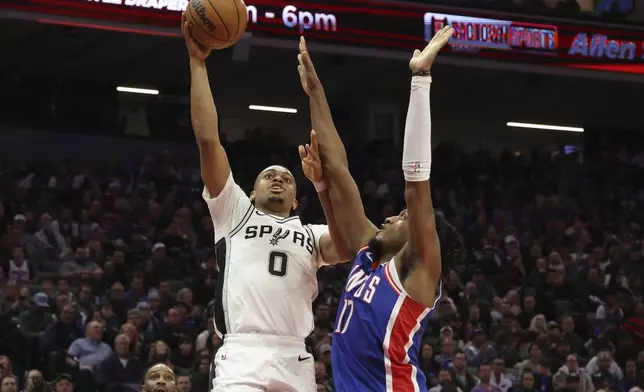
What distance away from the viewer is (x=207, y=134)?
18.5 ft

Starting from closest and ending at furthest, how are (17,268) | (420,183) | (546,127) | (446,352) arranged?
(420,183)
(446,352)
(17,268)
(546,127)

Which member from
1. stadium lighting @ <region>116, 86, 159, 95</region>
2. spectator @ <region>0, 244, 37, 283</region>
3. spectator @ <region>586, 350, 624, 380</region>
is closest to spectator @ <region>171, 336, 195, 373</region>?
spectator @ <region>0, 244, 37, 283</region>

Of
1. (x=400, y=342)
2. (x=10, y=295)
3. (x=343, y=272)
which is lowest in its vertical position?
(x=10, y=295)

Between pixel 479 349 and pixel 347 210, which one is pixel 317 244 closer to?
pixel 347 210

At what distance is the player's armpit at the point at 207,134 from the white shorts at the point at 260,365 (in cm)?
81

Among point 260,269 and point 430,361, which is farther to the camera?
point 430,361

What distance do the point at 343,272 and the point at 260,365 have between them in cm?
919

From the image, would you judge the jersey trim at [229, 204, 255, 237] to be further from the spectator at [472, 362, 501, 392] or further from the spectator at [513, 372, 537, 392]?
the spectator at [513, 372, 537, 392]

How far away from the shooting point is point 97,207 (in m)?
15.2

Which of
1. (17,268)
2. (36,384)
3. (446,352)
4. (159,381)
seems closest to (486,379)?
(446,352)

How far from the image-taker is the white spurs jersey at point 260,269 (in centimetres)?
559

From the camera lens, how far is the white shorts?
5.46 m

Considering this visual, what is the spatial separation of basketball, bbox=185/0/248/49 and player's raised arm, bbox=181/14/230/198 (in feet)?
0.19

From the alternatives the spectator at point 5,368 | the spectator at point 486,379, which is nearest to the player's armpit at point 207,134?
the spectator at point 5,368
